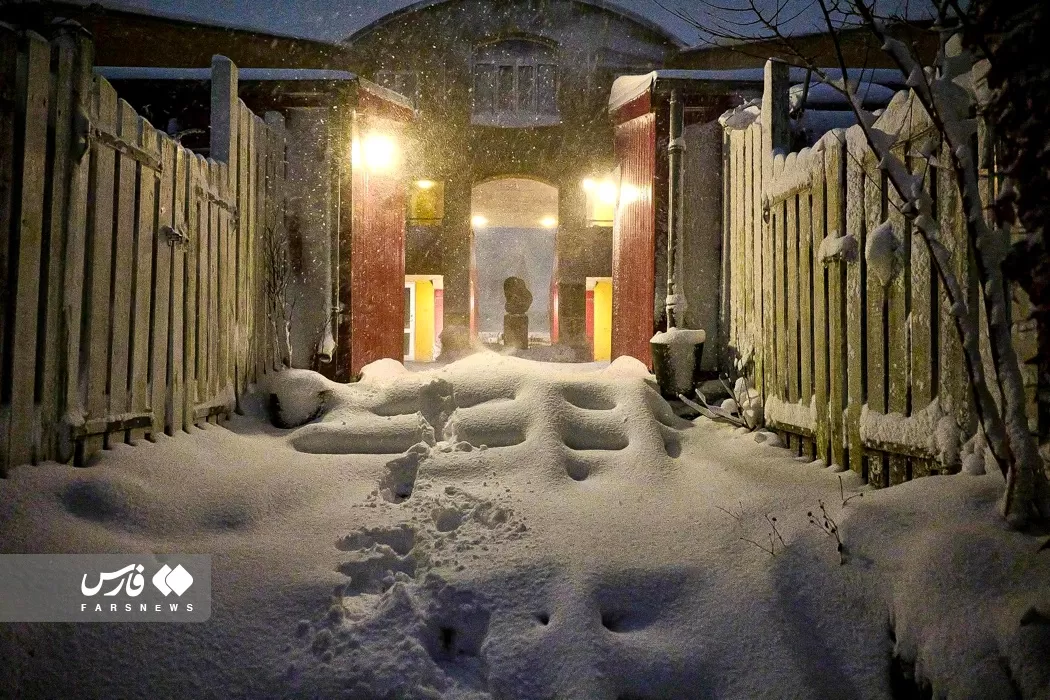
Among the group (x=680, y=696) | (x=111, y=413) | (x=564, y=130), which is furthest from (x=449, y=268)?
(x=680, y=696)

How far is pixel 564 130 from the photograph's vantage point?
12.8m

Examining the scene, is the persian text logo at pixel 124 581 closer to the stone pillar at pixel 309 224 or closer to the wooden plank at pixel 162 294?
the wooden plank at pixel 162 294

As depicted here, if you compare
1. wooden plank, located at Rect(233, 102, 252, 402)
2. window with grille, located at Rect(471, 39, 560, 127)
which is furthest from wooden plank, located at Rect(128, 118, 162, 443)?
window with grille, located at Rect(471, 39, 560, 127)

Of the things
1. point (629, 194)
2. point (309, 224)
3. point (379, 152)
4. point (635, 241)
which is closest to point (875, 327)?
point (635, 241)

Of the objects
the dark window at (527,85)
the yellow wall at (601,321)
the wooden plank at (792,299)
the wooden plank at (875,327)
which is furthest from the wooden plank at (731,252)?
the yellow wall at (601,321)

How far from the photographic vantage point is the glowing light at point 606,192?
12969 millimetres

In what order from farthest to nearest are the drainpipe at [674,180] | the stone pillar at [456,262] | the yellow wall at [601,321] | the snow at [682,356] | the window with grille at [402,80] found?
1. the yellow wall at [601,321]
2. the stone pillar at [456,262]
3. the window with grille at [402,80]
4. the drainpipe at [674,180]
5. the snow at [682,356]

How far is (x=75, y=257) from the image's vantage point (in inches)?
128

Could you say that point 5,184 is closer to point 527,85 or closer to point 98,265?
point 98,265

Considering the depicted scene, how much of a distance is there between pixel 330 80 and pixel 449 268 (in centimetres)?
729

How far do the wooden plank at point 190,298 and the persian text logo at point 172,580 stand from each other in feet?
7.09

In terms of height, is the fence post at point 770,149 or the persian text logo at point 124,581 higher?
the fence post at point 770,149

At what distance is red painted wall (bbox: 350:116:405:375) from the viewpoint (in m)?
6.77

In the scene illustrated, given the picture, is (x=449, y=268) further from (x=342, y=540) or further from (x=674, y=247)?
(x=342, y=540)
